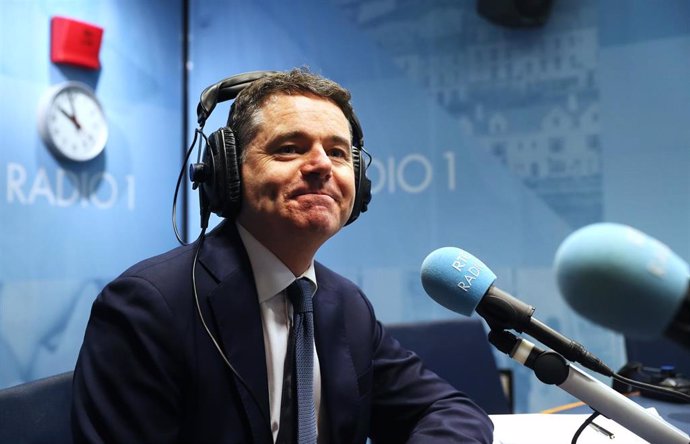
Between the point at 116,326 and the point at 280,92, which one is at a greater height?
the point at 280,92

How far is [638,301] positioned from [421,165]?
2595mm

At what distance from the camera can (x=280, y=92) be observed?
4.22 feet

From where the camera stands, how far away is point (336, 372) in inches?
47.2

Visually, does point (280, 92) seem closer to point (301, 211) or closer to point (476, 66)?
point (301, 211)

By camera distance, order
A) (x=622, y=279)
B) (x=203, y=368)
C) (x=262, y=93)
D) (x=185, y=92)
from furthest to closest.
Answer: (x=185, y=92) → (x=262, y=93) → (x=203, y=368) → (x=622, y=279)

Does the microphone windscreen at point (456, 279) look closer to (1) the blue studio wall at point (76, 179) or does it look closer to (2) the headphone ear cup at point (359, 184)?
(2) the headphone ear cup at point (359, 184)

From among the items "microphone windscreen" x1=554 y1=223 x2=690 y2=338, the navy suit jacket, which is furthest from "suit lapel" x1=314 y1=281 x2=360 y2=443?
"microphone windscreen" x1=554 y1=223 x2=690 y2=338

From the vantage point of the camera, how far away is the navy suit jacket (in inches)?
39.0

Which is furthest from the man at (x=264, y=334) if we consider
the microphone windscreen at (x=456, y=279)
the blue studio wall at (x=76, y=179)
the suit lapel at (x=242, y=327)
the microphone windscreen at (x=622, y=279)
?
the blue studio wall at (x=76, y=179)

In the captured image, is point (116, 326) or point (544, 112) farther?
point (544, 112)

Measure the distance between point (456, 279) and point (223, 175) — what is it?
553mm

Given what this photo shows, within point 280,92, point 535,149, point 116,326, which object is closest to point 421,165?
point 535,149

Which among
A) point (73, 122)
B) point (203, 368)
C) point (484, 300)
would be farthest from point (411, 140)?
point (484, 300)

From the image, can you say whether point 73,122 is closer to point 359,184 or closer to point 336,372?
point 359,184
